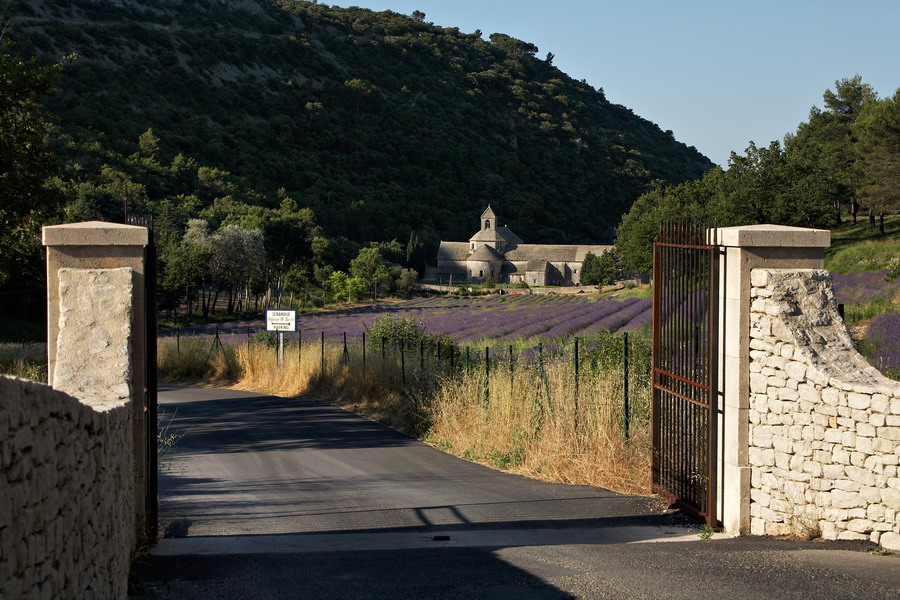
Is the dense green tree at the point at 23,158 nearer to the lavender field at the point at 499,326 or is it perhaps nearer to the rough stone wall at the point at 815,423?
the lavender field at the point at 499,326

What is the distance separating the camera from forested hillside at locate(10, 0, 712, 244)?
92.9 metres

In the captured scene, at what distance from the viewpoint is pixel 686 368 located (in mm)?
8688

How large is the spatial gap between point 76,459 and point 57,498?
43 centimetres

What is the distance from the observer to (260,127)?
105625 millimetres

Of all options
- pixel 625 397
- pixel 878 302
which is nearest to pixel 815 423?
pixel 625 397

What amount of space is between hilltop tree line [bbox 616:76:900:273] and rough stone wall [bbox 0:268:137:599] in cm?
4155

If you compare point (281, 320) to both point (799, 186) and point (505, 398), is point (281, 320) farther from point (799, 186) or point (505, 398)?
point (799, 186)

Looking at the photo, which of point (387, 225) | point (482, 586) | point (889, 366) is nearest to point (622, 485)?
point (482, 586)

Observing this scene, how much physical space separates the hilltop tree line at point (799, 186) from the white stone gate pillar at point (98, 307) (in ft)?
135

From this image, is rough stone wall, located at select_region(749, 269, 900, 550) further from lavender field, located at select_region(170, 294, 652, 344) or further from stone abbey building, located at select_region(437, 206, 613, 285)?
stone abbey building, located at select_region(437, 206, 613, 285)

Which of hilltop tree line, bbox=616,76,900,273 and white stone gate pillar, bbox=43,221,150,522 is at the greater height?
hilltop tree line, bbox=616,76,900,273

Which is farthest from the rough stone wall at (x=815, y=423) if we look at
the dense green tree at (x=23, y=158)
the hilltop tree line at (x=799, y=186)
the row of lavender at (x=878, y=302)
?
the hilltop tree line at (x=799, y=186)

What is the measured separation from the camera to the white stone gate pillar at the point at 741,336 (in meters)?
7.57

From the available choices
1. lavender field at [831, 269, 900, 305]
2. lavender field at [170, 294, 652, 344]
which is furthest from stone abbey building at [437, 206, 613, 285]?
lavender field at [831, 269, 900, 305]
